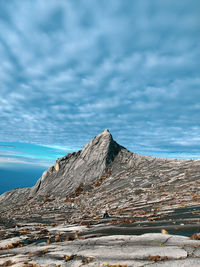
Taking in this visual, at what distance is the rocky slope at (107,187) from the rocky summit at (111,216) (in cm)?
20

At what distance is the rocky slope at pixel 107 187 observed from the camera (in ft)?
102

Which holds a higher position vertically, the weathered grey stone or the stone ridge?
the stone ridge

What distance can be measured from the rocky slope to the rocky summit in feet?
0.66

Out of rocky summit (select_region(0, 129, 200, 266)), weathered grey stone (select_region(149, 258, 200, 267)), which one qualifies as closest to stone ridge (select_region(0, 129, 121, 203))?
rocky summit (select_region(0, 129, 200, 266))

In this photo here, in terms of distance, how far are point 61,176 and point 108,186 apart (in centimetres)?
2902

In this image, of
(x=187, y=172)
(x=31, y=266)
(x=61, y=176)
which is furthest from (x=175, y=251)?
(x=61, y=176)

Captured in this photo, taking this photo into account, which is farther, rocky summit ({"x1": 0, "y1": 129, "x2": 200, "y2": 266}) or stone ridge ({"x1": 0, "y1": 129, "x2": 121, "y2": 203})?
stone ridge ({"x1": 0, "y1": 129, "x2": 121, "y2": 203})

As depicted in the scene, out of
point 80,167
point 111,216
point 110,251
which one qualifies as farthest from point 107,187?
point 110,251

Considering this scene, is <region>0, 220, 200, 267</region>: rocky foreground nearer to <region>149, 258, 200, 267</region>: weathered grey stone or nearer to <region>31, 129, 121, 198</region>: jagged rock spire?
<region>149, 258, 200, 267</region>: weathered grey stone

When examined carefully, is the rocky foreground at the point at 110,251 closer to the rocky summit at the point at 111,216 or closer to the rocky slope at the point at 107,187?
the rocky summit at the point at 111,216

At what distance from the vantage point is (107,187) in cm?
5362

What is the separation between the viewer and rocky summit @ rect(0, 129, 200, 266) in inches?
477

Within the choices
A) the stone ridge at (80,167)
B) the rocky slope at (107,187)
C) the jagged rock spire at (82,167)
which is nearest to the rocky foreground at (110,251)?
the rocky slope at (107,187)

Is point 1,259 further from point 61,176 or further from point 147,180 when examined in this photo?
point 61,176
